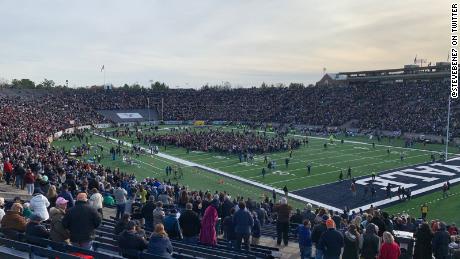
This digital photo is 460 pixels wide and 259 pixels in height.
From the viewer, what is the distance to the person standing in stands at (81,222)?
24.0 ft

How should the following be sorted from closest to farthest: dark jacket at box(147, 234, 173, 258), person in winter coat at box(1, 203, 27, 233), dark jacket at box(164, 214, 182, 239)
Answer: dark jacket at box(147, 234, 173, 258) < person in winter coat at box(1, 203, 27, 233) < dark jacket at box(164, 214, 182, 239)

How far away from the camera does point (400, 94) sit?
6912 centimetres

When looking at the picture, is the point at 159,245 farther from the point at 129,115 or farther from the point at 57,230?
the point at 129,115

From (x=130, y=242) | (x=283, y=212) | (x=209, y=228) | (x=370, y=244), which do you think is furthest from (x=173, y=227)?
(x=370, y=244)

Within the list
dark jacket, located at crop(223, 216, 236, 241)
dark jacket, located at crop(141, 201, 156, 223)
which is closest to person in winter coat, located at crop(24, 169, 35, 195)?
dark jacket, located at crop(141, 201, 156, 223)

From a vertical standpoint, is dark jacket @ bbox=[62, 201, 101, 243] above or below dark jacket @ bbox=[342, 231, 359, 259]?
above

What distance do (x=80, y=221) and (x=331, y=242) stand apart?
443cm

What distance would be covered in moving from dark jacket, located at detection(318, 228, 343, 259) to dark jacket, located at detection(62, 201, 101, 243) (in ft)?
13.4

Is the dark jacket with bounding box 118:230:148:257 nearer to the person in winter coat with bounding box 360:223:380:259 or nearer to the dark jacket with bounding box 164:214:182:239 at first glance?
the dark jacket with bounding box 164:214:182:239

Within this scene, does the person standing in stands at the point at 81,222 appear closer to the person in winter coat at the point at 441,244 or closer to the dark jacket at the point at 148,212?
the dark jacket at the point at 148,212

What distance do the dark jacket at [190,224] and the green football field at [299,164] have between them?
18.1m

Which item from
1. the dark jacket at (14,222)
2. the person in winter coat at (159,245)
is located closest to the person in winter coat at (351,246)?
the person in winter coat at (159,245)

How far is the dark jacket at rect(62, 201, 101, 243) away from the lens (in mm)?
7316

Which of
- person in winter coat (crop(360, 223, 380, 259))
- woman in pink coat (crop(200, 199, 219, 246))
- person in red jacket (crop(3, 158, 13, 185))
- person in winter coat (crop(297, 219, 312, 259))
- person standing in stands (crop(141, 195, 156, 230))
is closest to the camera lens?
person in winter coat (crop(360, 223, 380, 259))
